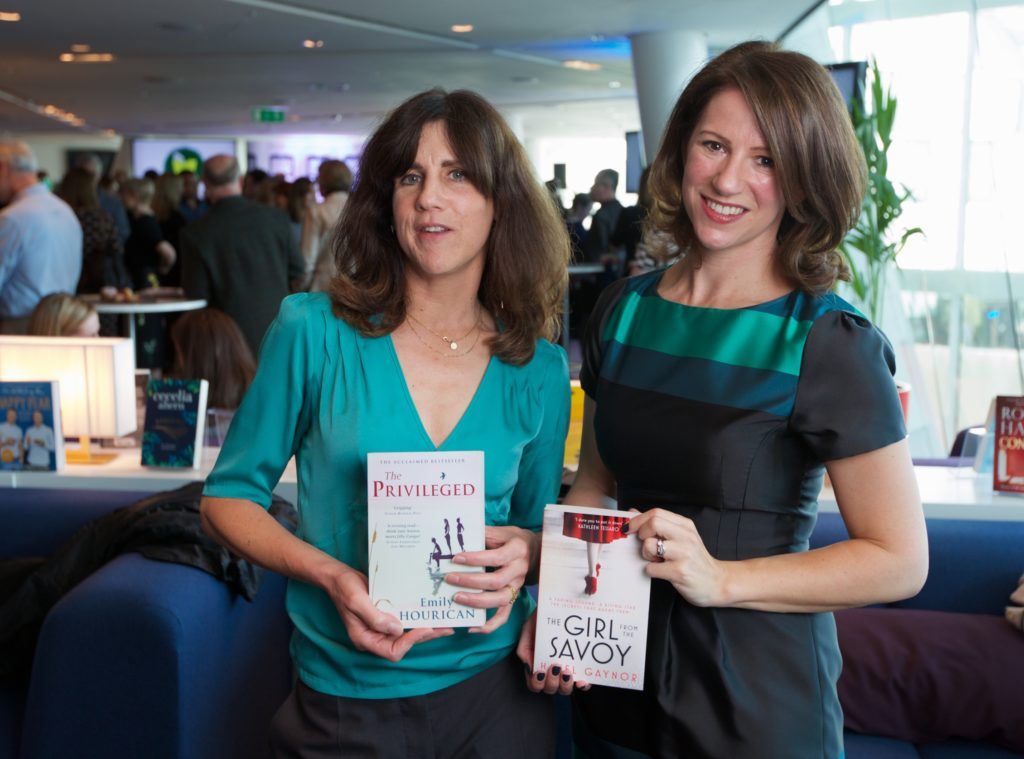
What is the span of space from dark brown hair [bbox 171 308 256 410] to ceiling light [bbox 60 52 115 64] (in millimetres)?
9062

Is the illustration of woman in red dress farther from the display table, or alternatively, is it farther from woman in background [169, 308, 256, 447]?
woman in background [169, 308, 256, 447]

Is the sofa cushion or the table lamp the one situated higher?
the table lamp

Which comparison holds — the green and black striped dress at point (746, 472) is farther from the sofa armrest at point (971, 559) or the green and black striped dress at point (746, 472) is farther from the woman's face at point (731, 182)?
A: the sofa armrest at point (971, 559)

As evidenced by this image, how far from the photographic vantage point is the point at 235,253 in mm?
5672

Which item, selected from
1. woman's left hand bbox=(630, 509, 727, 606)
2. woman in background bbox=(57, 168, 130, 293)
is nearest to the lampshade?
woman's left hand bbox=(630, 509, 727, 606)

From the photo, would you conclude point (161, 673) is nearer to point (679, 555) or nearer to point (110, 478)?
point (110, 478)

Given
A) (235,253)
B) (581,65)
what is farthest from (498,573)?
(581,65)

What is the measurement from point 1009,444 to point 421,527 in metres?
2.15

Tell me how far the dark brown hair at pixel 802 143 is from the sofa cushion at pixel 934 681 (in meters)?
1.41

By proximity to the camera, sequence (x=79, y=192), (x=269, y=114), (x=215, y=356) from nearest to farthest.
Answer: (x=215, y=356), (x=79, y=192), (x=269, y=114)

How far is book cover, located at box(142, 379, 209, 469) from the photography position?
10.7ft

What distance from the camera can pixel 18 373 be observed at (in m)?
3.46

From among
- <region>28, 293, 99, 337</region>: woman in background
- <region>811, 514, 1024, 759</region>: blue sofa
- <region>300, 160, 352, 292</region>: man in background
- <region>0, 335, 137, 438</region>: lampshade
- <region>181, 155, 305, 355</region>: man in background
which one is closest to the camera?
<region>811, 514, 1024, 759</region>: blue sofa

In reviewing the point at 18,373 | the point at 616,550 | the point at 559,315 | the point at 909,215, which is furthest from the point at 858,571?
the point at 909,215
